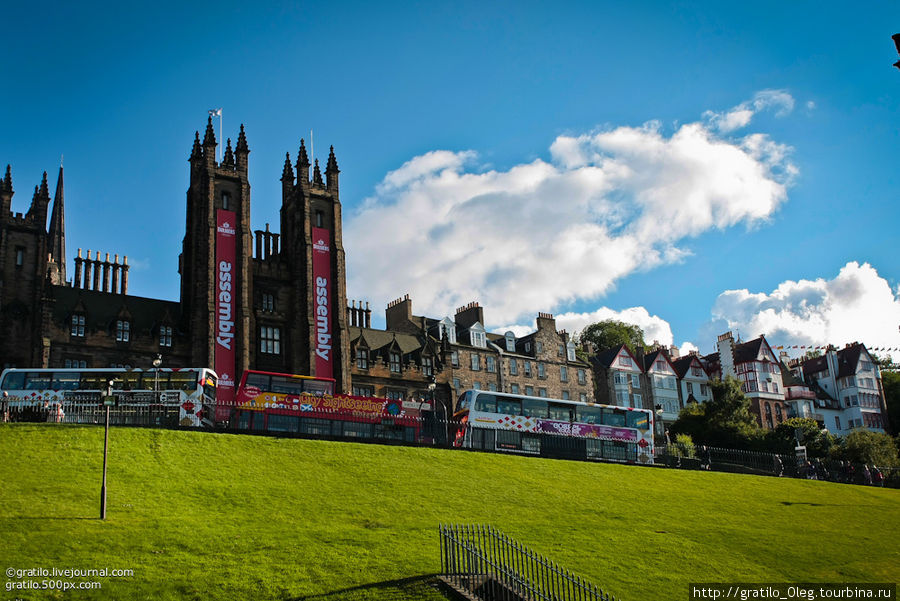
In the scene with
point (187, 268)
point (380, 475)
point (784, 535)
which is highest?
point (187, 268)

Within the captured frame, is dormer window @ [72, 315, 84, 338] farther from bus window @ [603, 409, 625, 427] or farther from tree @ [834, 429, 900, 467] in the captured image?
tree @ [834, 429, 900, 467]

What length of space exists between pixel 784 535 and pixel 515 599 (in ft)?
56.6

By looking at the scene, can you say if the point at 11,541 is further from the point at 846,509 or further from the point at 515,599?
the point at 846,509

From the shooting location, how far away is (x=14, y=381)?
5122 centimetres

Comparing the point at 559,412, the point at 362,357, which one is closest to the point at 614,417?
the point at 559,412

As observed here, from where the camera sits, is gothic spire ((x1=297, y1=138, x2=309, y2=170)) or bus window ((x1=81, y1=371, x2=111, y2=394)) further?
gothic spire ((x1=297, y1=138, x2=309, y2=170))

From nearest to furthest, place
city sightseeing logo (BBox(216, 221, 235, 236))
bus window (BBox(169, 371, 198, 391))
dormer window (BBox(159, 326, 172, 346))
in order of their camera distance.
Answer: bus window (BBox(169, 371, 198, 391))
dormer window (BBox(159, 326, 172, 346))
city sightseeing logo (BBox(216, 221, 235, 236))

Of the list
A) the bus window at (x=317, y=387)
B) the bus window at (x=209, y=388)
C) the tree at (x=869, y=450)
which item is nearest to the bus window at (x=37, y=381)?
the bus window at (x=209, y=388)

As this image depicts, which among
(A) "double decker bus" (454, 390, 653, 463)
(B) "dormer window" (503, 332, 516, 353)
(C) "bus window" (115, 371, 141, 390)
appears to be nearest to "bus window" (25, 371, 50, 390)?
→ (C) "bus window" (115, 371, 141, 390)

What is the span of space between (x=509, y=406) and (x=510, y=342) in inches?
1207

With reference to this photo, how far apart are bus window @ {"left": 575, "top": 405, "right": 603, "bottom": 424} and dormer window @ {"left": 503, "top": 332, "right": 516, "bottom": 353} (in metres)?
26.8

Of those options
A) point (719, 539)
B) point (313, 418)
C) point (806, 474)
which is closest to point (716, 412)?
point (806, 474)

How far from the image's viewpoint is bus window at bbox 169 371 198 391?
163 feet

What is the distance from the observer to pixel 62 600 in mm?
21766
